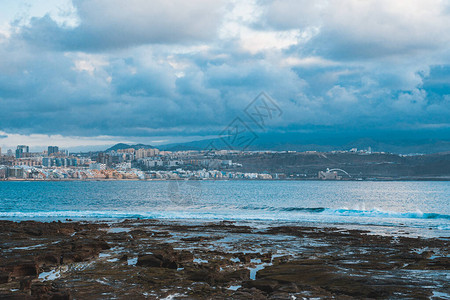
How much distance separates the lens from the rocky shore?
1145 cm

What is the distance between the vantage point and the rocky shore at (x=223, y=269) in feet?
37.6

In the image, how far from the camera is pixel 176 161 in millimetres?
168750

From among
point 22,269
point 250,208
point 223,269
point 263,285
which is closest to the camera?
point 263,285

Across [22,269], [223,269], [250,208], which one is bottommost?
[250,208]

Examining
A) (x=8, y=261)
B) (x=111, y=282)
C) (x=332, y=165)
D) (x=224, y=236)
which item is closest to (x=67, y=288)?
(x=111, y=282)

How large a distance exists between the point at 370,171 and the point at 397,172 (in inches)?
461

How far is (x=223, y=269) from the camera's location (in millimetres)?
14852

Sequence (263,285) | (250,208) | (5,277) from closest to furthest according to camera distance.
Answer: (263,285) < (5,277) < (250,208)

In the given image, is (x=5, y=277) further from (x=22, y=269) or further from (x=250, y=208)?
(x=250, y=208)

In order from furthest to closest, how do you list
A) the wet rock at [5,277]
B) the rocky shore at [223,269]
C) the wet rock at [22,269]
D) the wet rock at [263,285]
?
the wet rock at [22,269]
the wet rock at [5,277]
the wet rock at [263,285]
the rocky shore at [223,269]

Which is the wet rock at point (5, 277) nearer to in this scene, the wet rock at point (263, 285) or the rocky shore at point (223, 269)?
the rocky shore at point (223, 269)

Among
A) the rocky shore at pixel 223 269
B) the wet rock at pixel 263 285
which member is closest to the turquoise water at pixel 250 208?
the rocky shore at pixel 223 269

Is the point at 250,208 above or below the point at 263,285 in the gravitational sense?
below

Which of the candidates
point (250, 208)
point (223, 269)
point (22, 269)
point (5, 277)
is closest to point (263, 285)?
point (223, 269)
